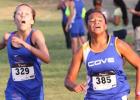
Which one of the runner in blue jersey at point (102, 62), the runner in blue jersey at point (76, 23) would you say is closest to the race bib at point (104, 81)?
the runner in blue jersey at point (102, 62)

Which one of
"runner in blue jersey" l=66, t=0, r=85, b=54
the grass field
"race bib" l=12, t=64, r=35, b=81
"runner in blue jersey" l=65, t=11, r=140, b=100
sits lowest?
the grass field

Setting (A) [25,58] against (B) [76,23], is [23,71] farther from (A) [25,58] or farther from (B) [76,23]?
(B) [76,23]

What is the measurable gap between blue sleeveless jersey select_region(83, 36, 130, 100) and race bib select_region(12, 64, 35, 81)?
115 centimetres

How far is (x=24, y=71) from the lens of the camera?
8523mm

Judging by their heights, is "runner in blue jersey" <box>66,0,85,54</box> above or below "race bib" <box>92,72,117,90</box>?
below

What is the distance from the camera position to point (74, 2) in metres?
18.9

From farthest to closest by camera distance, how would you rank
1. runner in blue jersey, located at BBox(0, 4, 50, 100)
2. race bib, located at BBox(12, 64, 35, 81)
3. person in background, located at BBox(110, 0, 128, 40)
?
person in background, located at BBox(110, 0, 128, 40) → race bib, located at BBox(12, 64, 35, 81) → runner in blue jersey, located at BBox(0, 4, 50, 100)

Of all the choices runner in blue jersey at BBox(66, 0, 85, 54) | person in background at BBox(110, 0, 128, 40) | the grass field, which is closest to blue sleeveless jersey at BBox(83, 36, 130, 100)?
the grass field

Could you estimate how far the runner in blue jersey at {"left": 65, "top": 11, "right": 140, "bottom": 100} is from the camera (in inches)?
293

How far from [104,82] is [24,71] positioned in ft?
4.26

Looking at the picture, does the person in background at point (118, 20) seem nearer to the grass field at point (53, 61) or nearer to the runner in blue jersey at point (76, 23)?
the grass field at point (53, 61)

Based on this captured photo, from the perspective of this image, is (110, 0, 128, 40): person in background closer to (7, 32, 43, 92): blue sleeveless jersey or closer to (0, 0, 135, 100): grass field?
Answer: (0, 0, 135, 100): grass field

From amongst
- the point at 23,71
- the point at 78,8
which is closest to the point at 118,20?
the point at 78,8

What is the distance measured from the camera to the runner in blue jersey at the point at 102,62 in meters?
7.45
